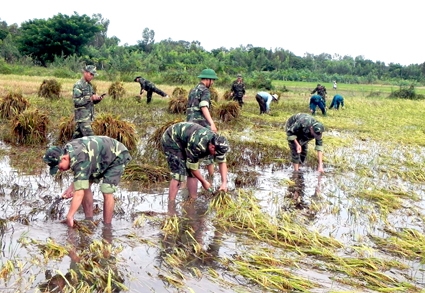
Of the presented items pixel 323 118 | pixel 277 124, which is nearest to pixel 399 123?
pixel 323 118

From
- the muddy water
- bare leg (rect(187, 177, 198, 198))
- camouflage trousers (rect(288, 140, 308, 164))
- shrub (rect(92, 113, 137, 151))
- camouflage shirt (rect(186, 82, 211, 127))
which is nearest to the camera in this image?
the muddy water

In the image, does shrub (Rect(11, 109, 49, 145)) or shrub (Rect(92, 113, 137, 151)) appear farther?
shrub (Rect(11, 109, 49, 145))

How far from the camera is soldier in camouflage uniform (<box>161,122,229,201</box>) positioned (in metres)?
5.88

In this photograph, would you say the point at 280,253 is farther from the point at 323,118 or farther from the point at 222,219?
the point at 323,118

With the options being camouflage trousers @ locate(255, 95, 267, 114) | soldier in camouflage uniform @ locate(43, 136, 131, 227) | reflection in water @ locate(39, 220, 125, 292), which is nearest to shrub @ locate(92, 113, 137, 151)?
soldier in camouflage uniform @ locate(43, 136, 131, 227)

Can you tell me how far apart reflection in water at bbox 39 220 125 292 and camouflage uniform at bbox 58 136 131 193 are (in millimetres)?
543

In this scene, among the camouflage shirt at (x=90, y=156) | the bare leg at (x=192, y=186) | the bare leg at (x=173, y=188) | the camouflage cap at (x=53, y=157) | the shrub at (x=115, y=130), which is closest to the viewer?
the camouflage cap at (x=53, y=157)

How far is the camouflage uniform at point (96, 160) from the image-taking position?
4805mm

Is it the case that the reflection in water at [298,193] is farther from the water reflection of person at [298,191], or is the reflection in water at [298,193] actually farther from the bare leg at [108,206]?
the bare leg at [108,206]

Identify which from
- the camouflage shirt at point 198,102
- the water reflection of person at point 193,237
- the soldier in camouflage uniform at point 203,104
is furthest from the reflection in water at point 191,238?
the camouflage shirt at point 198,102

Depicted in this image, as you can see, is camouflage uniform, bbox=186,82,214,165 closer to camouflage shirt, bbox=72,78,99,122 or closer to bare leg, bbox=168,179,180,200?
bare leg, bbox=168,179,180,200

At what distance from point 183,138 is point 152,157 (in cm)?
303

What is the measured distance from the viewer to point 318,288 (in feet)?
13.6

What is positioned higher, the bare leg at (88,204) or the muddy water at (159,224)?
the bare leg at (88,204)
